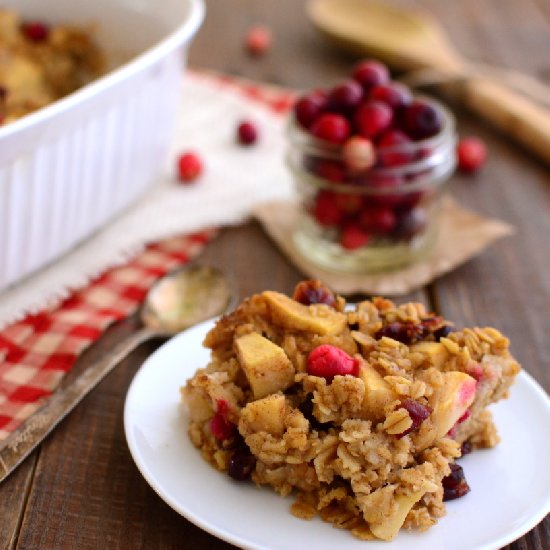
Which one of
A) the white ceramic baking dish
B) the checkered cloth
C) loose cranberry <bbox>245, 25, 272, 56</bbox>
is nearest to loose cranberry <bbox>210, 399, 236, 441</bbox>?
the checkered cloth

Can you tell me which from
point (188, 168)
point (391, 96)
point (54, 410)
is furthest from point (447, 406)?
point (188, 168)

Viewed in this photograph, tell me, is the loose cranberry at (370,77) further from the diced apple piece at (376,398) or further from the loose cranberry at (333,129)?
the diced apple piece at (376,398)

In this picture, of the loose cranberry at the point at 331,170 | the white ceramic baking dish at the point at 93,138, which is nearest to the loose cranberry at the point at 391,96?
the loose cranberry at the point at 331,170

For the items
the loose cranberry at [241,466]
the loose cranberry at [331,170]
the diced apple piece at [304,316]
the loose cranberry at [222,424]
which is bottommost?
the loose cranberry at [331,170]

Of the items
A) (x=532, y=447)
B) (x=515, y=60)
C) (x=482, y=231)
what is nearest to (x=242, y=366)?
(x=532, y=447)

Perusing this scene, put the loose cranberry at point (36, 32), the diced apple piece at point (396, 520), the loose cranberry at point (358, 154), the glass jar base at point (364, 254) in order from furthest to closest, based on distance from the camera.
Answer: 1. the loose cranberry at point (36, 32)
2. the glass jar base at point (364, 254)
3. the loose cranberry at point (358, 154)
4. the diced apple piece at point (396, 520)

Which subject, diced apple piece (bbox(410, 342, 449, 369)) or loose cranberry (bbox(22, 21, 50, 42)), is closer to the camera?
diced apple piece (bbox(410, 342, 449, 369))

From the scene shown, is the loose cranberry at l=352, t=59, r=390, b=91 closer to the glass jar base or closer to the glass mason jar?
the glass mason jar
